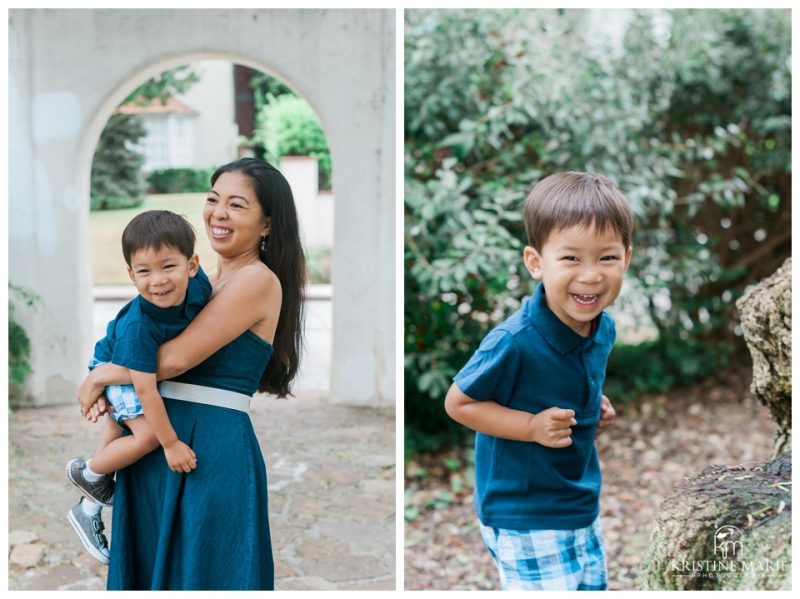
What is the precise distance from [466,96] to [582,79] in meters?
0.62

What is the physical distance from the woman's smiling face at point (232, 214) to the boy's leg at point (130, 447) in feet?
1.58

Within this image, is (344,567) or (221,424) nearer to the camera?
(221,424)

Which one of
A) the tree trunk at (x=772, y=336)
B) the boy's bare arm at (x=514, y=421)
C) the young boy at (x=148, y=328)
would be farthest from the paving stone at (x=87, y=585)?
the tree trunk at (x=772, y=336)

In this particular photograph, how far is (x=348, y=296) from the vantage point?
3408 mm

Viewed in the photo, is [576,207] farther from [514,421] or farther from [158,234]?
[158,234]

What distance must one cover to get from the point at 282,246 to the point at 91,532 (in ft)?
2.96

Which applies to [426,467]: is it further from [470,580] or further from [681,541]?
[681,541]

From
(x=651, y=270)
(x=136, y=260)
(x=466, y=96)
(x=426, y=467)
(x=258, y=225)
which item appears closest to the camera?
(x=136, y=260)

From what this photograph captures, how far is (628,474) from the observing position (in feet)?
13.9

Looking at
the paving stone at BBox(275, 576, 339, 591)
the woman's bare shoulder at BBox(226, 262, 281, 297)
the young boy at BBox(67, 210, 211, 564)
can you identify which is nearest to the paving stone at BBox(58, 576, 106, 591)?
the paving stone at BBox(275, 576, 339, 591)

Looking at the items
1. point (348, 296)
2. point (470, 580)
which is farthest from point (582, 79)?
point (470, 580)

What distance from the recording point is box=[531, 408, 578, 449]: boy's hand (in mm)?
1952

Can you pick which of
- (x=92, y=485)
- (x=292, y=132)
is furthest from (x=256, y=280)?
(x=292, y=132)

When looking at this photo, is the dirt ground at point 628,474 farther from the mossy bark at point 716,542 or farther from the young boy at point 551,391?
the young boy at point 551,391
